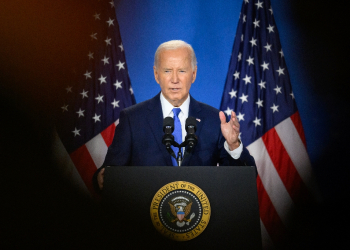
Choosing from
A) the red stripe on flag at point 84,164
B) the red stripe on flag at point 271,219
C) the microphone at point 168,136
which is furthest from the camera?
the red stripe on flag at point 84,164

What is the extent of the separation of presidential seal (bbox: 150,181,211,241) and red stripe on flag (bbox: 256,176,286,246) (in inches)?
74.9

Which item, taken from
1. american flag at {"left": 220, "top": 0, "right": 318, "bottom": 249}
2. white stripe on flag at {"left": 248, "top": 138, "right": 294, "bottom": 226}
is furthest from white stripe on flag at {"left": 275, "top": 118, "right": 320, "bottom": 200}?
white stripe on flag at {"left": 248, "top": 138, "right": 294, "bottom": 226}

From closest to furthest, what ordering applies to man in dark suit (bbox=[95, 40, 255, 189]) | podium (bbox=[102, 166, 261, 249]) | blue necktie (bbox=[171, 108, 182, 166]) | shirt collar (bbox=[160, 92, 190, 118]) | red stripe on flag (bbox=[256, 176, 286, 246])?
podium (bbox=[102, 166, 261, 249]), man in dark suit (bbox=[95, 40, 255, 189]), blue necktie (bbox=[171, 108, 182, 166]), shirt collar (bbox=[160, 92, 190, 118]), red stripe on flag (bbox=[256, 176, 286, 246])

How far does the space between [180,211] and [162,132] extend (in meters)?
0.79

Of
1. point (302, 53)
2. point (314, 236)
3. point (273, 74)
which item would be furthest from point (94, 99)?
point (314, 236)

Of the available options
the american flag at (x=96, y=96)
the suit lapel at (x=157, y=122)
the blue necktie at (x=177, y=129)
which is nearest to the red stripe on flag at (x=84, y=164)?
the american flag at (x=96, y=96)

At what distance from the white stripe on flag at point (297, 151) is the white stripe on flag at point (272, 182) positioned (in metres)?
0.24

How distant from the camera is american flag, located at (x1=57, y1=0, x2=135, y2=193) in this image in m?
2.95

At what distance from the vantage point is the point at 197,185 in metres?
1.20

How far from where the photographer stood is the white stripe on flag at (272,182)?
282 centimetres

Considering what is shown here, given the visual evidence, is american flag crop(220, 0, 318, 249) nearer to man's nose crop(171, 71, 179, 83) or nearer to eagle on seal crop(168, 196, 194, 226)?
man's nose crop(171, 71, 179, 83)

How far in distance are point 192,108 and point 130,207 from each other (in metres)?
1.06

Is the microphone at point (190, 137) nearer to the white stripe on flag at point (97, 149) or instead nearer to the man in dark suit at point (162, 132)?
the man in dark suit at point (162, 132)

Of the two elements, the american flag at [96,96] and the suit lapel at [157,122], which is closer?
the suit lapel at [157,122]
